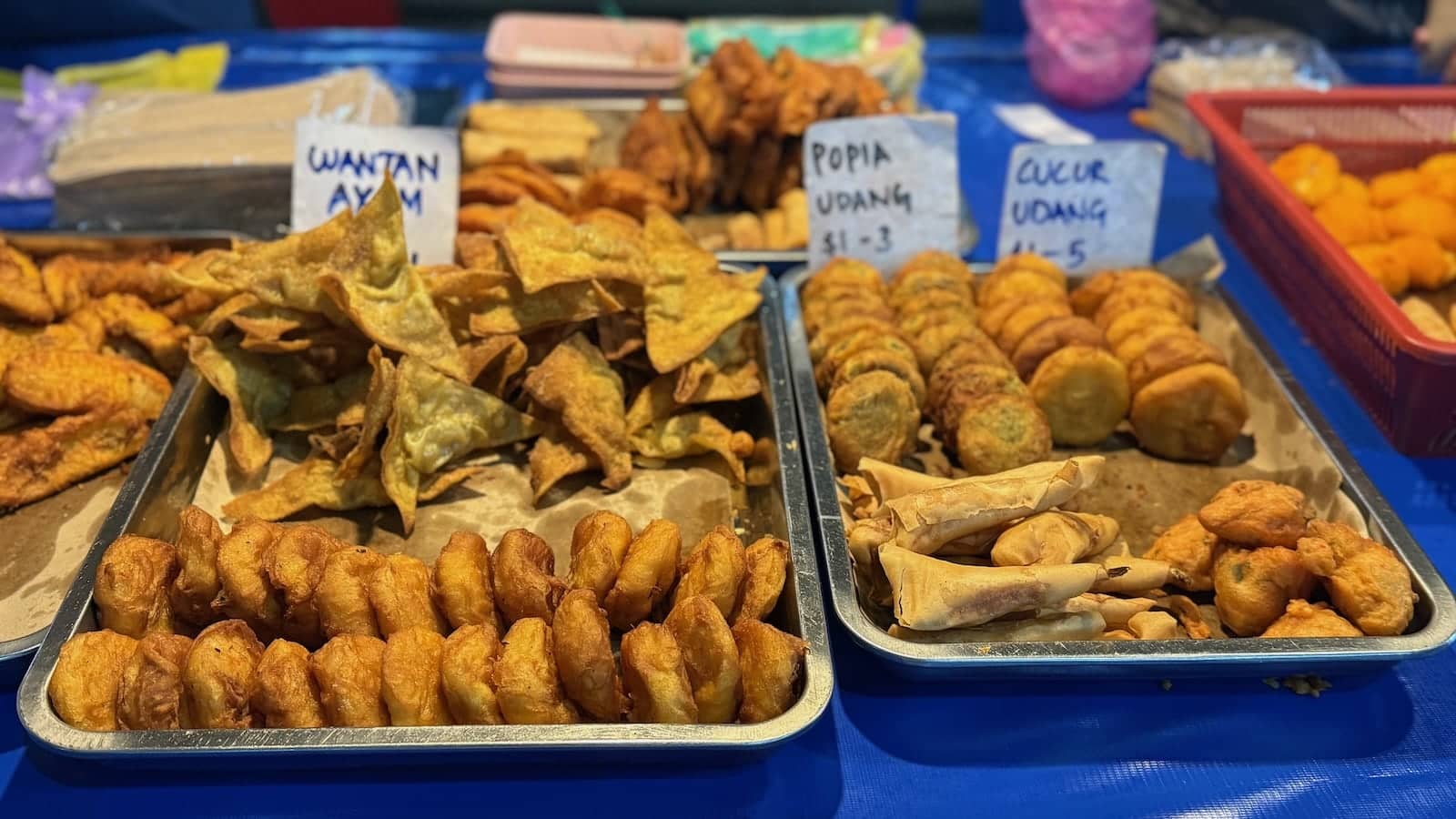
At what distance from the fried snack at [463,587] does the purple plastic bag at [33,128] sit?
2.53m

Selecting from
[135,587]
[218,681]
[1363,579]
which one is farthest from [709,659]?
[1363,579]

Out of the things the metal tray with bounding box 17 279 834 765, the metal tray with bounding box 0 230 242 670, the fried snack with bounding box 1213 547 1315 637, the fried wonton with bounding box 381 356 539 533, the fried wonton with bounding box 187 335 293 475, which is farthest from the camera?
the metal tray with bounding box 0 230 242 670

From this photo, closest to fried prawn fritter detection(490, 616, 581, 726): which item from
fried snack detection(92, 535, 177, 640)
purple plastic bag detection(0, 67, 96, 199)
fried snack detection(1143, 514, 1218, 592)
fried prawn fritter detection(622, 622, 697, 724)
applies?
fried prawn fritter detection(622, 622, 697, 724)

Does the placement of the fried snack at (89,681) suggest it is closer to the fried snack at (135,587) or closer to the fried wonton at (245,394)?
the fried snack at (135,587)

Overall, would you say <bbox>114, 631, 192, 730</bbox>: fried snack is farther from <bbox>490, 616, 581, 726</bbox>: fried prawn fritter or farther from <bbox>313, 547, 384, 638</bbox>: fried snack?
<bbox>490, 616, 581, 726</bbox>: fried prawn fritter

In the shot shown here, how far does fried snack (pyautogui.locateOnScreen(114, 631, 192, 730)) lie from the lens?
1486 millimetres

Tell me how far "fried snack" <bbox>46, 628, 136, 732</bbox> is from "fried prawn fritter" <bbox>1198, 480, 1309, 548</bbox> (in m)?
1.89

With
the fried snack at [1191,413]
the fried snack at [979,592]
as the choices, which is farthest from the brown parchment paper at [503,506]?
the fried snack at [1191,413]

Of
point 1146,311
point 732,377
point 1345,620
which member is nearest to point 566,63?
point 732,377

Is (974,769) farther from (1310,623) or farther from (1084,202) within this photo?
(1084,202)

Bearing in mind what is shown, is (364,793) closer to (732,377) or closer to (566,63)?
(732,377)

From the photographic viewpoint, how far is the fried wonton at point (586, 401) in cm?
209

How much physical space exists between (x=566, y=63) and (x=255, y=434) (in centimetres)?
230

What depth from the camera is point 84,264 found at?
100 inches
